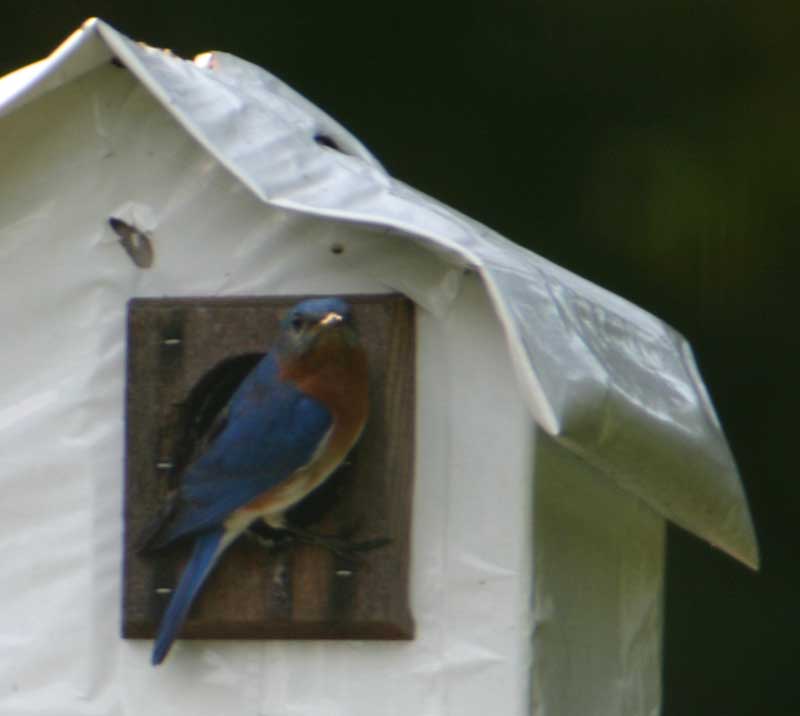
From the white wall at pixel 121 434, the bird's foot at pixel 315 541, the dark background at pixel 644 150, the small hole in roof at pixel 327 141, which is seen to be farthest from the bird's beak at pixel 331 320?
the dark background at pixel 644 150

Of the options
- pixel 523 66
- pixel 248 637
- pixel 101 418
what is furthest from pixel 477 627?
pixel 523 66

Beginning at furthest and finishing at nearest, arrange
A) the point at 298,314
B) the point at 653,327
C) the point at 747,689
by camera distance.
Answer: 1. the point at 747,689
2. the point at 653,327
3. the point at 298,314

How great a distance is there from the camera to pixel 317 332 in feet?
12.0

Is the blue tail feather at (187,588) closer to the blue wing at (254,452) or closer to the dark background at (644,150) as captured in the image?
the blue wing at (254,452)

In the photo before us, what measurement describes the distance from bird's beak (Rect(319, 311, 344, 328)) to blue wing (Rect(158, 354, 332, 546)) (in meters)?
0.10

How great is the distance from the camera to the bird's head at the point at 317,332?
3666 millimetres

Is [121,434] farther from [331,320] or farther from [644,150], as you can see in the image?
[644,150]

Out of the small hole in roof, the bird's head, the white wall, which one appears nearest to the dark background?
the small hole in roof

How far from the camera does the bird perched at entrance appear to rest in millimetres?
3701

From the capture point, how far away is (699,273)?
5.99 metres

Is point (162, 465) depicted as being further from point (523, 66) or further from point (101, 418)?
point (523, 66)

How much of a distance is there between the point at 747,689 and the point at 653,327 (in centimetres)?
186

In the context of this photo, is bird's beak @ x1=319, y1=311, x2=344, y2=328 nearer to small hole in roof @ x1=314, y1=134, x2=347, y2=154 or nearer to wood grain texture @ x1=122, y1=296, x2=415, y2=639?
wood grain texture @ x1=122, y1=296, x2=415, y2=639

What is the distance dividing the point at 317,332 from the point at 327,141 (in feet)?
1.75
